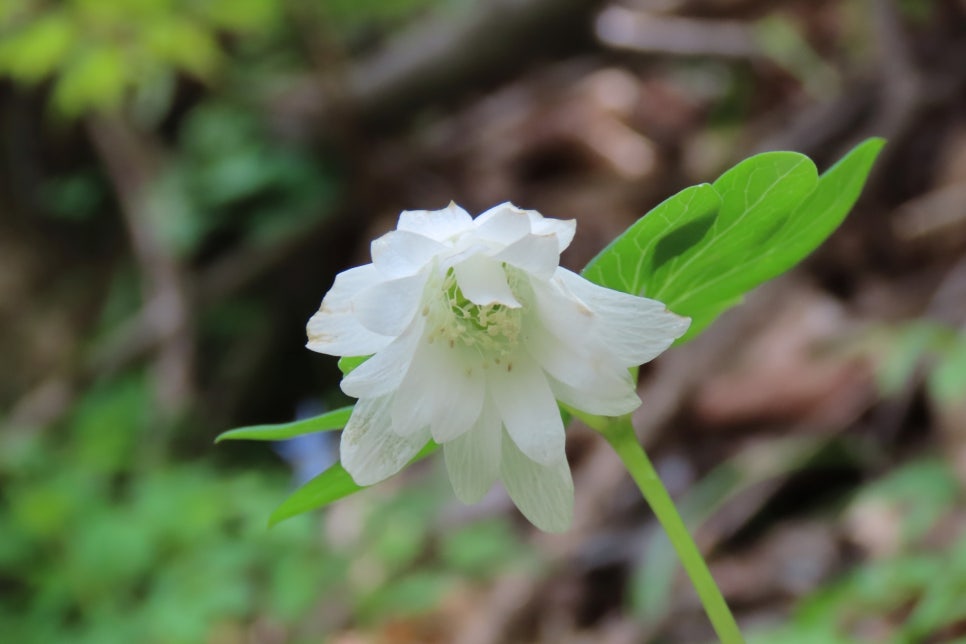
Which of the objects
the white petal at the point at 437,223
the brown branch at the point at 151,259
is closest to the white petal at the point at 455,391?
the white petal at the point at 437,223

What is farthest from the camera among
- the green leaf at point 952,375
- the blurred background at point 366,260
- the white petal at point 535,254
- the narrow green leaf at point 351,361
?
the blurred background at point 366,260

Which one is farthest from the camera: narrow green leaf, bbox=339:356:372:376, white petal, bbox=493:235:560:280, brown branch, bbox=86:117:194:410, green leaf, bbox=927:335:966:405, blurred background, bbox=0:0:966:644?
brown branch, bbox=86:117:194:410

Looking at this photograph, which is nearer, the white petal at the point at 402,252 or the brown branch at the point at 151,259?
the white petal at the point at 402,252

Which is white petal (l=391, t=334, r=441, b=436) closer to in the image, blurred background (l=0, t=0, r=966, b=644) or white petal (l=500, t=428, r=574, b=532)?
white petal (l=500, t=428, r=574, b=532)

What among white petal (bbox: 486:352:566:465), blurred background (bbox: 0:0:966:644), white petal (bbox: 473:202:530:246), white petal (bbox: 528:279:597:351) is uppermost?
white petal (bbox: 473:202:530:246)

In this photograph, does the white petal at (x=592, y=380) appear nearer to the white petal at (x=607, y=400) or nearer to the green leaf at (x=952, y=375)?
the white petal at (x=607, y=400)

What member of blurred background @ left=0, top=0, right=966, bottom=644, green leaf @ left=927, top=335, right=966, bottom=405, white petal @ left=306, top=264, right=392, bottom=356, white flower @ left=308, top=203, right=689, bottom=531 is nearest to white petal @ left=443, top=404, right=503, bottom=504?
white flower @ left=308, top=203, right=689, bottom=531

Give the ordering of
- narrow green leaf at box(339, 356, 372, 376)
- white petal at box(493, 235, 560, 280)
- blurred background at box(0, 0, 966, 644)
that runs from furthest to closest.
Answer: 1. blurred background at box(0, 0, 966, 644)
2. narrow green leaf at box(339, 356, 372, 376)
3. white petal at box(493, 235, 560, 280)

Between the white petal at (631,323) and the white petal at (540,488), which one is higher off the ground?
the white petal at (631,323)
